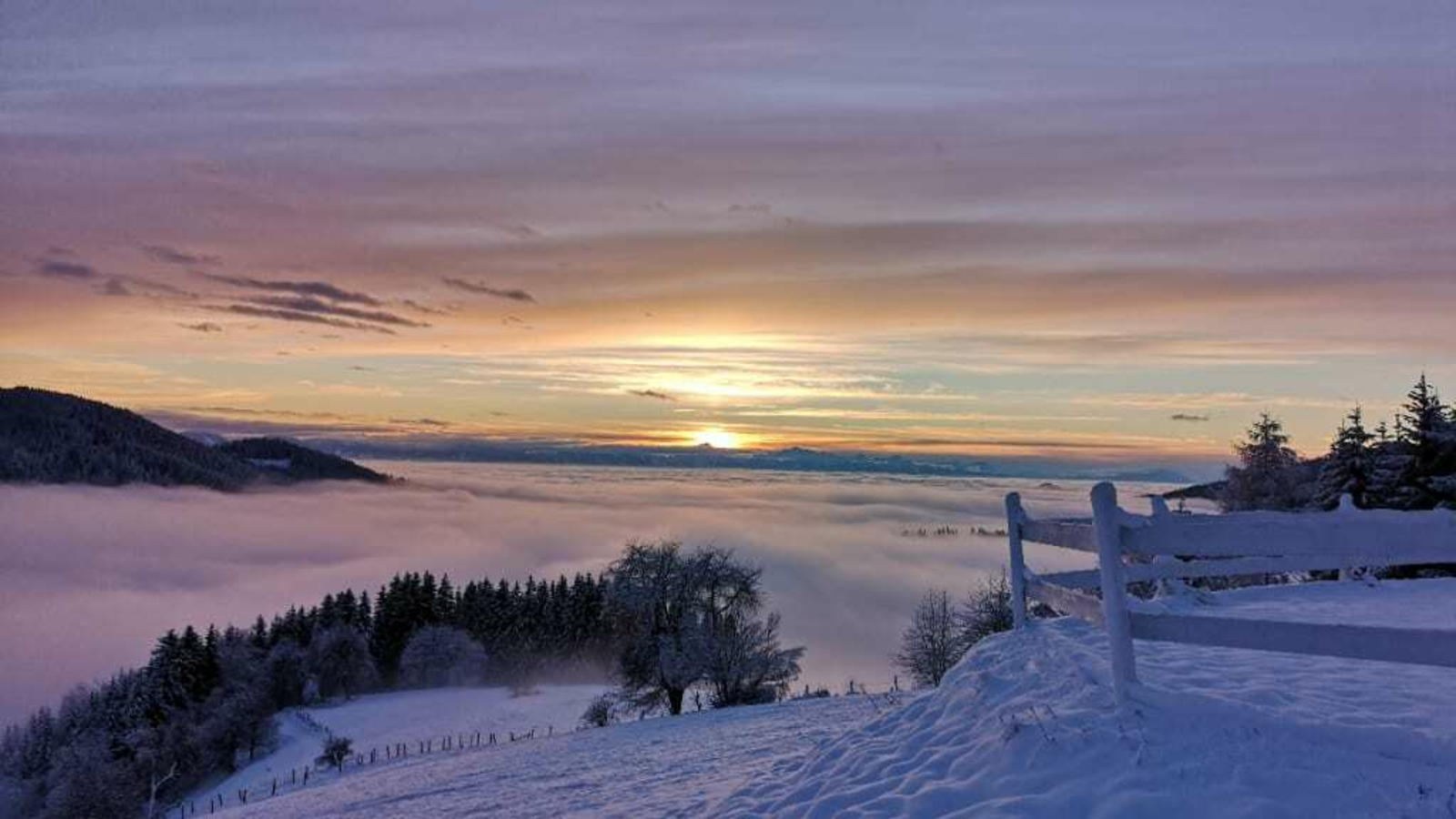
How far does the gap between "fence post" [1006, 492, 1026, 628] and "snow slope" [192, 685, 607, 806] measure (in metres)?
53.8

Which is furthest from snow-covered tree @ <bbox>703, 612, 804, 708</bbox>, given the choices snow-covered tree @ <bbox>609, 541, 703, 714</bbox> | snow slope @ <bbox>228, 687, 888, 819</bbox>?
snow slope @ <bbox>228, 687, 888, 819</bbox>

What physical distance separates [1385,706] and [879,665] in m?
72.5

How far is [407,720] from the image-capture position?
243ft

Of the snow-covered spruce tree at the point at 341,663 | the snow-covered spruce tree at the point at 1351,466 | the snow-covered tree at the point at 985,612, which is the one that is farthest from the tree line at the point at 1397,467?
the snow-covered spruce tree at the point at 341,663

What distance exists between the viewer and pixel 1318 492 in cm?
3850

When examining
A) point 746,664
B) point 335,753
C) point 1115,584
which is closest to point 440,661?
point 335,753

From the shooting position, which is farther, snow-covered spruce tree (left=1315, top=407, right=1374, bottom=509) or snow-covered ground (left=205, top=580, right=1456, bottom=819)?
snow-covered spruce tree (left=1315, top=407, right=1374, bottom=509)

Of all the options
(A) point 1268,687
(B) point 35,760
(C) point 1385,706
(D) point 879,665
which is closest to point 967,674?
(A) point 1268,687

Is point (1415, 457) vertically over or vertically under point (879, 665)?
over

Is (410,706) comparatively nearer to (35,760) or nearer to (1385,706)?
(35,760)

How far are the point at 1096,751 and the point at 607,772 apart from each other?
9348 millimetres

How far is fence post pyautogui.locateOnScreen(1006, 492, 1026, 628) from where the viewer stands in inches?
419

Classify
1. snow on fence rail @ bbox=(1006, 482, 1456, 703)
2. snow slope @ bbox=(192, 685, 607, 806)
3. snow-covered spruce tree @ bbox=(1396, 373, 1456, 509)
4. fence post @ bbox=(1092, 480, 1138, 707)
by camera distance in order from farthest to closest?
snow slope @ bbox=(192, 685, 607, 806)
snow-covered spruce tree @ bbox=(1396, 373, 1456, 509)
fence post @ bbox=(1092, 480, 1138, 707)
snow on fence rail @ bbox=(1006, 482, 1456, 703)

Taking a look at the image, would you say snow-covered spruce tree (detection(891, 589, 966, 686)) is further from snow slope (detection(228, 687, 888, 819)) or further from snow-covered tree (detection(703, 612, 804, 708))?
snow slope (detection(228, 687, 888, 819))
